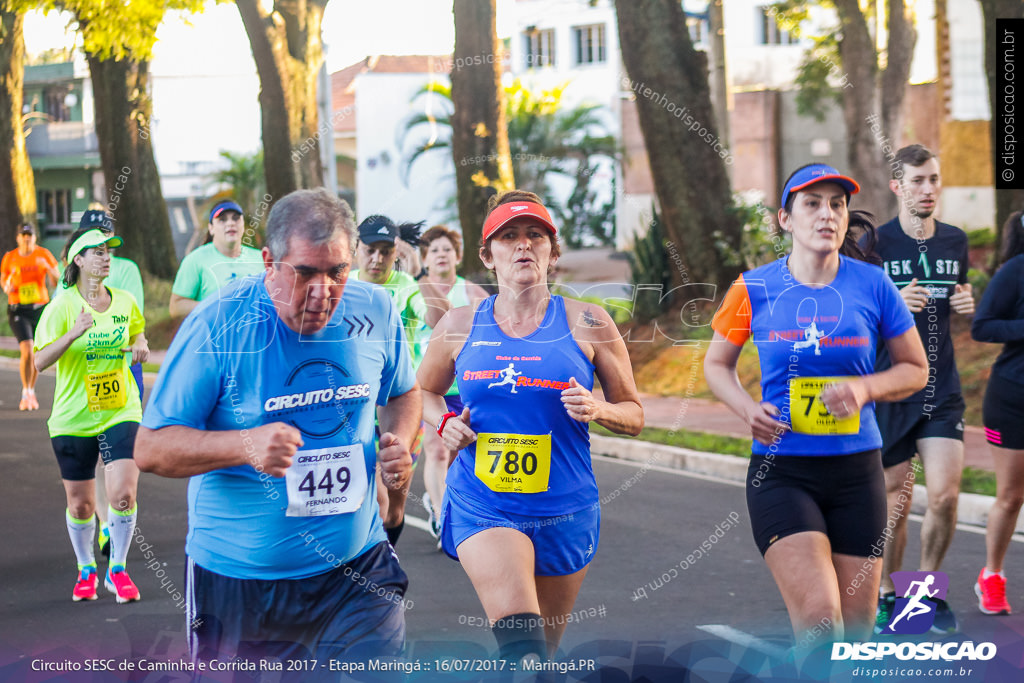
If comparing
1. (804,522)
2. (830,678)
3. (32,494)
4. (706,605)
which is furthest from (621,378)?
(32,494)

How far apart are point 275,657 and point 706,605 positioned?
3.42 metres

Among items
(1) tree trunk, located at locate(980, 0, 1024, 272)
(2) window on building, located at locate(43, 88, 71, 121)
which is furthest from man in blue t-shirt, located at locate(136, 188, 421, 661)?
(2) window on building, located at locate(43, 88, 71, 121)

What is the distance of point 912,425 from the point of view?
19.6 ft

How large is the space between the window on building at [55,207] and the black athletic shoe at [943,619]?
55005 mm

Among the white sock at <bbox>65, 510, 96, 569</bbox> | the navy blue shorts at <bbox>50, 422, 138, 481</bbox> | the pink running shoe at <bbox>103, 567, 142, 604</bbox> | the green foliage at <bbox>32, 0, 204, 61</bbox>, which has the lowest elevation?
the pink running shoe at <bbox>103, 567, 142, 604</bbox>

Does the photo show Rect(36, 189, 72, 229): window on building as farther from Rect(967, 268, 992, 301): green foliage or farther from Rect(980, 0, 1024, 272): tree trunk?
Rect(980, 0, 1024, 272): tree trunk

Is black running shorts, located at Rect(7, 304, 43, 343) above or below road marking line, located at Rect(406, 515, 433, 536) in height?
above

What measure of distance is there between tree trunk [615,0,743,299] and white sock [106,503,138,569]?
31.9ft

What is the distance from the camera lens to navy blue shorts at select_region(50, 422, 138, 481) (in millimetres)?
6789

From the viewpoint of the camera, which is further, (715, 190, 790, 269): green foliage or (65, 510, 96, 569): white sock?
(715, 190, 790, 269): green foliage

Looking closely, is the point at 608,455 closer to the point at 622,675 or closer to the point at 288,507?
the point at 622,675

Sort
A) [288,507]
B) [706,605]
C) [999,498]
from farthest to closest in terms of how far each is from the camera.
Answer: [706,605], [999,498], [288,507]

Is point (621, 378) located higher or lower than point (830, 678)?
higher

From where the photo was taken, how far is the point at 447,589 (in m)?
6.97
